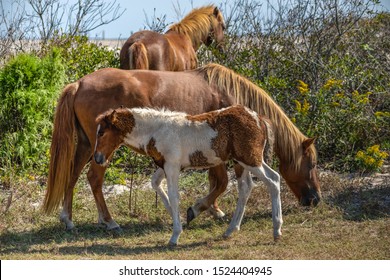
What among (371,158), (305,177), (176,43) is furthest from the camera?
(176,43)

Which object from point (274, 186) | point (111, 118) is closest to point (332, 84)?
point (274, 186)

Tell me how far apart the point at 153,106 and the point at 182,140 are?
3.25 feet

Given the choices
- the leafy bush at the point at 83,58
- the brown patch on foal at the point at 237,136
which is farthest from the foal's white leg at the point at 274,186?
the leafy bush at the point at 83,58

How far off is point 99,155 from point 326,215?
9.11 feet

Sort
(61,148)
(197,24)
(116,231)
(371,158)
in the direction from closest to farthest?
(61,148), (116,231), (371,158), (197,24)

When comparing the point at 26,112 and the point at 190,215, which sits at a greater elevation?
the point at 26,112

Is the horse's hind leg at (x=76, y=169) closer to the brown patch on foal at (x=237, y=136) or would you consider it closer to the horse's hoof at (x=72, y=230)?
the horse's hoof at (x=72, y=230)

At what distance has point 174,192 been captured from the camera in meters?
7.30

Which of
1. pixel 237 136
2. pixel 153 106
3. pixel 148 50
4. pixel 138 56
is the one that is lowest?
pixel 237 136

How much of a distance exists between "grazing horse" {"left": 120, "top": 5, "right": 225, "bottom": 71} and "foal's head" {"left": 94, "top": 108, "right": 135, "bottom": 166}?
260 centimetres

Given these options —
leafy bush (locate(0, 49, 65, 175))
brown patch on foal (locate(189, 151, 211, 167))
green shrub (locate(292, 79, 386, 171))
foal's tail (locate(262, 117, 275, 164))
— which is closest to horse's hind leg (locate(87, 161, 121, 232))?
brown patch on foal (locate(189, 151, 211, 167))

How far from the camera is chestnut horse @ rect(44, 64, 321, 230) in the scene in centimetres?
802

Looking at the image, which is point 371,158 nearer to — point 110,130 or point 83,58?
point 110,130

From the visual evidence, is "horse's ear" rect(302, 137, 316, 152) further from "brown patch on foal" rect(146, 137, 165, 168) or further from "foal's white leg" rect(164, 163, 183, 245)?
"brown patch on foal" rect(146, 137, 165, 168)
